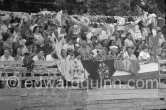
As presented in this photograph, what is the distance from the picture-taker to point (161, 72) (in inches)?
498

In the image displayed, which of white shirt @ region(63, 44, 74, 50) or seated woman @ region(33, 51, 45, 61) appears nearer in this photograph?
seated woman @ region(33, 51, 45, 61)

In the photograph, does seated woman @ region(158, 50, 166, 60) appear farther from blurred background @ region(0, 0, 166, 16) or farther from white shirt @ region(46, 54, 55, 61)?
white shirt @ region(46, 54, 55, 61)

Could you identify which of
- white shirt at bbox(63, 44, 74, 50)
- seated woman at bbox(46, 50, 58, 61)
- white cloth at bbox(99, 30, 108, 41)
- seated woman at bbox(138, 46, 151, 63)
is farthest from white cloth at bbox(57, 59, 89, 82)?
seated woman at bbox(138, 46, 151, 63)

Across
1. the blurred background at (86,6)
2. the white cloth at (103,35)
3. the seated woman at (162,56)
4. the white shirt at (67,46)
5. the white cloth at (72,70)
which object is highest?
the blurred background at (86,6)

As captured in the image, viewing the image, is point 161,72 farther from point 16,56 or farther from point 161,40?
point 16,56

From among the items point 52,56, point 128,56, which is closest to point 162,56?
point 128,56

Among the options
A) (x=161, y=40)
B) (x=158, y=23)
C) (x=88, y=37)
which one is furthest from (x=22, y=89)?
(x=158, y=23)

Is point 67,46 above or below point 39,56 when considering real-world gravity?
above

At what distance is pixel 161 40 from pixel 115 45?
217 centimetres

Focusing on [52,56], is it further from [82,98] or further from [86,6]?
[86,6]

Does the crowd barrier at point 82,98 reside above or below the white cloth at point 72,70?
below

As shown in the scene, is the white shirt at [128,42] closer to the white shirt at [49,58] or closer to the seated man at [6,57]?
the white shirt at [49,58]

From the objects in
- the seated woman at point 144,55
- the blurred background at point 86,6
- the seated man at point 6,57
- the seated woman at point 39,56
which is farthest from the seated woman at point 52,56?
the blurred background at point 86,6

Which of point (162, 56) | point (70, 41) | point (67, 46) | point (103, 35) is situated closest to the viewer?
point (67, 46)
